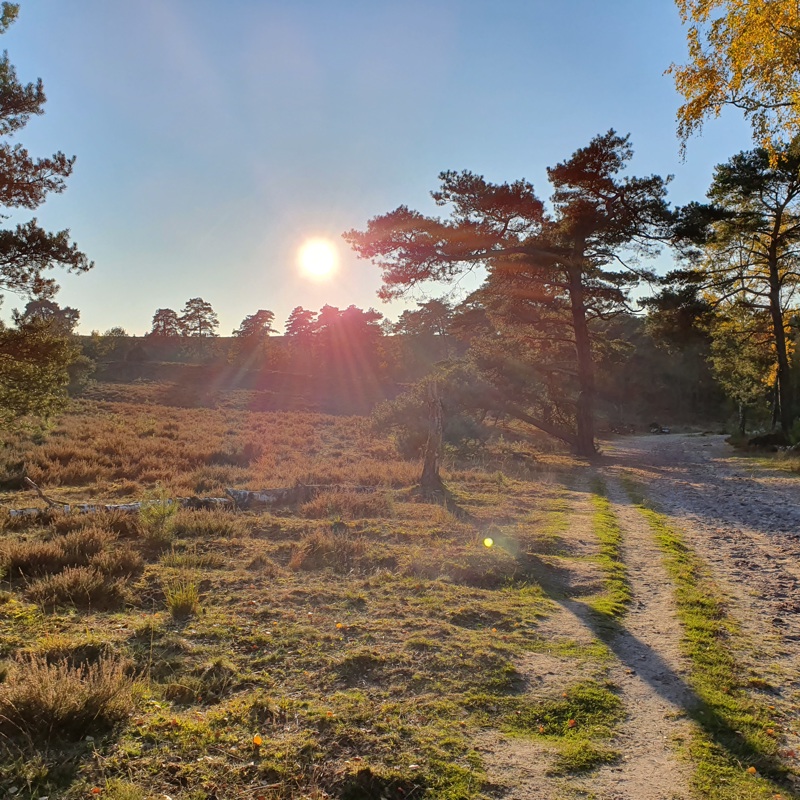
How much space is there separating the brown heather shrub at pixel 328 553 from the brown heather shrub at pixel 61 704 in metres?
4.28

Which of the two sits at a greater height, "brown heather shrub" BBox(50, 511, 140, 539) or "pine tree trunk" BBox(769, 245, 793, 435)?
"pine tree trunk" BBox(769, 245, 793, 435)

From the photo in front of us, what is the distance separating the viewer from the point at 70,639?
5250mm

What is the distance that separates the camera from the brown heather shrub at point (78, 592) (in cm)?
652

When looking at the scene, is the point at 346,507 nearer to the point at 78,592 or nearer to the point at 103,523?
the point at 103,523

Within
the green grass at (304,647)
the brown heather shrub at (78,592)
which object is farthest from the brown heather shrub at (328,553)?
the brown heather shrub at (78,592)

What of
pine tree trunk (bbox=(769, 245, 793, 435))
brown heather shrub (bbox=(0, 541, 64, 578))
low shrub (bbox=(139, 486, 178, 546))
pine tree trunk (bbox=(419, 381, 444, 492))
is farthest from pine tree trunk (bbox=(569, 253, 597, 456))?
brown heather shrub (bbox=(0, 541, 64, 578))

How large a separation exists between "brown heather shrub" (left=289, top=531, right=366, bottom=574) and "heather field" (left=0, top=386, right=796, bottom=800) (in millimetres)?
39

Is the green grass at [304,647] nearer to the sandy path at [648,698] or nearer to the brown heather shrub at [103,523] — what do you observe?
the brown heather shrub at [103,523]

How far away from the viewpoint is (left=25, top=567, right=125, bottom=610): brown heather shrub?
652 cm

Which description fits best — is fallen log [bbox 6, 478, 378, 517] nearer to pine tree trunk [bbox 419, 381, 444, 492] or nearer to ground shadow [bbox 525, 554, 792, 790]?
pine tree trunk [bbox 419, 381, 444, 492]

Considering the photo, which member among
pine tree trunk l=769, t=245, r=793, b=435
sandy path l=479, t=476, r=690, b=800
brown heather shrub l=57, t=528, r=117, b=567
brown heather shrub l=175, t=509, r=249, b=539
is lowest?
sandy path l=479, t=476, r=690, b=800

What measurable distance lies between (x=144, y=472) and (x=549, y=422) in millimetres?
18468

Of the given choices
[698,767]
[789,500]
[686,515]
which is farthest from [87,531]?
[789,500]

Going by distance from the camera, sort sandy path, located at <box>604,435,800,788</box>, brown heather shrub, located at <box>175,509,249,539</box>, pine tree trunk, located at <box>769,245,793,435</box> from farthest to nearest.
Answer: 1. pine tree trunk, located at <box>769,245,793,435</box>
2. brown heather shrub, located at <box>175,509,249,539</box>
3. sandy path, located at <box>604,435,800,788</box>
